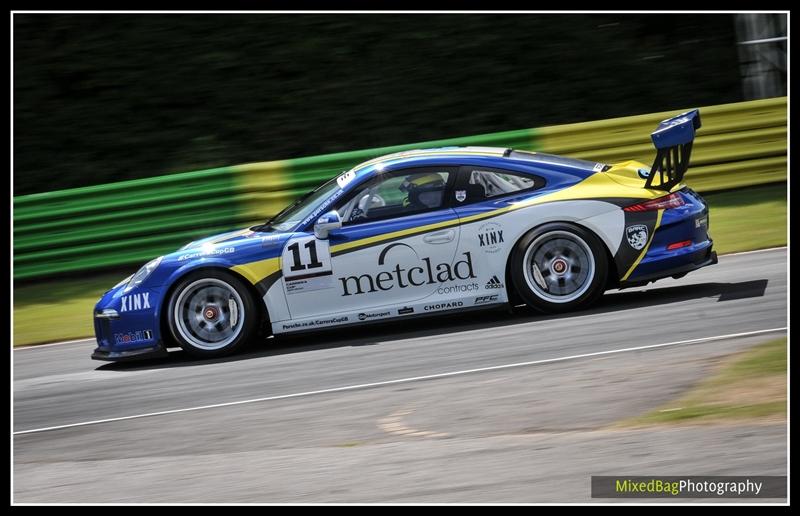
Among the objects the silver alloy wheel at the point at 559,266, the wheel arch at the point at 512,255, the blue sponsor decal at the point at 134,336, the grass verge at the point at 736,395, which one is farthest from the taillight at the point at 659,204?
the blue sponsor decal at the point at 134,336

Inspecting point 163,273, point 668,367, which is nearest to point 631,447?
point 668,367

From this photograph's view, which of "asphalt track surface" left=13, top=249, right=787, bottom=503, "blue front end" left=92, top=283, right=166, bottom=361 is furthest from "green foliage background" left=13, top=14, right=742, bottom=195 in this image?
"blue front end" left=92, top=283, right=166, bottom=361

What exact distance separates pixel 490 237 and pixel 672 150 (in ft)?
5.45

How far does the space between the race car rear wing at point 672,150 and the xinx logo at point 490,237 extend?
1233mm

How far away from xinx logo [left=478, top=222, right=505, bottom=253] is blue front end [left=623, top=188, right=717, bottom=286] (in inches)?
41.0

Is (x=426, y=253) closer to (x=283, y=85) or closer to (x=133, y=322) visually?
(x=133, y=322)

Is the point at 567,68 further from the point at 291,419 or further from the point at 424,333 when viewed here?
the point at 291,419

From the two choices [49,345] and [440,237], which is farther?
[49,345]

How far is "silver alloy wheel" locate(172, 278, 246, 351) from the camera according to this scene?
7.92 m

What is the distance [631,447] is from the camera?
4984mm

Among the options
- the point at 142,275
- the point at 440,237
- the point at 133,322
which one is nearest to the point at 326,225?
the point at 440,237

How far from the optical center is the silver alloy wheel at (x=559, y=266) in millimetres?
7730

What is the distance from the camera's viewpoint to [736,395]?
219 inches
